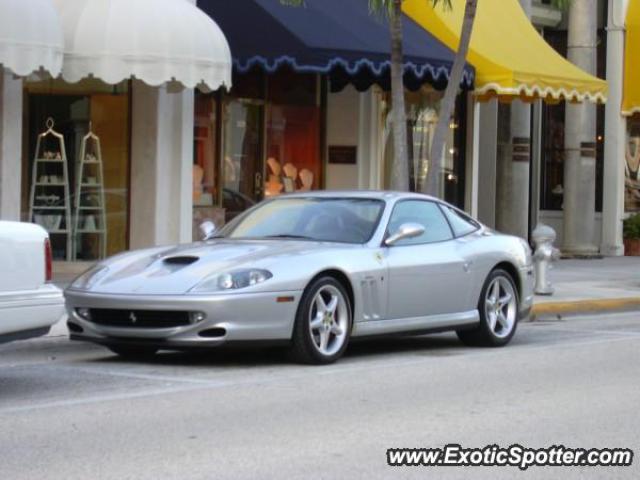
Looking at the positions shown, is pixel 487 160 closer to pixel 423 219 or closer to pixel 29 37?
pixel 29 37

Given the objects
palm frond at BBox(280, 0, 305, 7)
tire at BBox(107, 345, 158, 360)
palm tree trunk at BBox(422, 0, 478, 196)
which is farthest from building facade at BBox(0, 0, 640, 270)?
tire at BBox(107, 345, 158, 360)

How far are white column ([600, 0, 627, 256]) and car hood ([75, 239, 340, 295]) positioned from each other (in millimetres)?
18412

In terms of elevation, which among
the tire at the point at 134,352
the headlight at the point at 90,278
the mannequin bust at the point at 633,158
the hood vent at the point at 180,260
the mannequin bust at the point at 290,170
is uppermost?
the mannequin bust at the point at 633,158

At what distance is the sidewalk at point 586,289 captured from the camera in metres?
A: 16.6

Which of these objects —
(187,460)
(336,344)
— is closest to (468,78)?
(336,344)

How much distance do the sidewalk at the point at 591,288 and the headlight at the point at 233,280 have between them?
6.62 metres

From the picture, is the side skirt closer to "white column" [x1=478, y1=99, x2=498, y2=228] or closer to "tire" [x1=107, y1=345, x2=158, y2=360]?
"tire" [x1=107, y1=345, x2=158, y2=360]

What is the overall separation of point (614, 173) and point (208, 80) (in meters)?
13.5

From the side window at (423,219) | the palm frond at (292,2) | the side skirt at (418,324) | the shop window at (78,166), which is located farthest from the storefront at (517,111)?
the side skirt at (418,324)

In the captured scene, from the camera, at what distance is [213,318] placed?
10.0m

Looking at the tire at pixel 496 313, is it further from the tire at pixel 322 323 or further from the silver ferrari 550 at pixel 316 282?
the tire at pixel 322 323

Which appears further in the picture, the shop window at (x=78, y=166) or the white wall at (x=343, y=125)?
the white wall at (x=343, y=125)

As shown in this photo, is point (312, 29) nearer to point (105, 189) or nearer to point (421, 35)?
point (421, 35)

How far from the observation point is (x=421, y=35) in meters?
20.8
